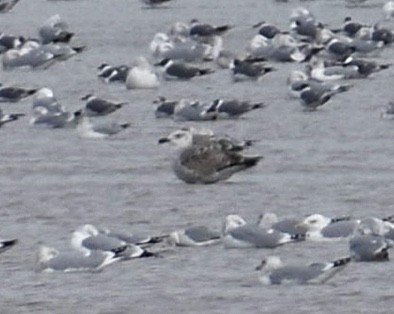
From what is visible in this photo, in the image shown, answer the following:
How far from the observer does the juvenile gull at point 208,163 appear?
62.7ft

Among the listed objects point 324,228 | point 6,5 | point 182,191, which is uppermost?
point 324,228

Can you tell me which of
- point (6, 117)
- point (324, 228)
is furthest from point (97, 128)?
point (324, 228)

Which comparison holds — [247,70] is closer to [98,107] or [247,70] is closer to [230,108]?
[98,107]

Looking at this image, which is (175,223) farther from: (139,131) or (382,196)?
(139,131)

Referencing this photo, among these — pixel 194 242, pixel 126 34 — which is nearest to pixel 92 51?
pixel 126 34

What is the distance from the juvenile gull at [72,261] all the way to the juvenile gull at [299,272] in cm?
106

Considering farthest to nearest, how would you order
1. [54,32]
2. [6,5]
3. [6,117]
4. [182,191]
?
1. [6,5]
2. [54,32]
3. [6,117]
4. [182,191]

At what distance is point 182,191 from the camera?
733 inches

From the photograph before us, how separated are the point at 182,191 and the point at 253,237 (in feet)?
10.4

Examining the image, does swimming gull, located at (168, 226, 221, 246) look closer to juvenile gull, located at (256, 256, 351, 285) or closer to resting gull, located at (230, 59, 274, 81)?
juvenile gull, located at (256, 256, 351, 285)

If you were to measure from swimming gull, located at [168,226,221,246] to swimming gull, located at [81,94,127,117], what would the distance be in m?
7.82

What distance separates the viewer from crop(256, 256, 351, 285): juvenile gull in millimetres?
14102

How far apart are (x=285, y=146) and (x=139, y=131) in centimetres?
202

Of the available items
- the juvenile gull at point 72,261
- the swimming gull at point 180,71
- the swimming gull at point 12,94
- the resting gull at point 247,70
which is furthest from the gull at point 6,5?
the juvenile gull at point 72,261
